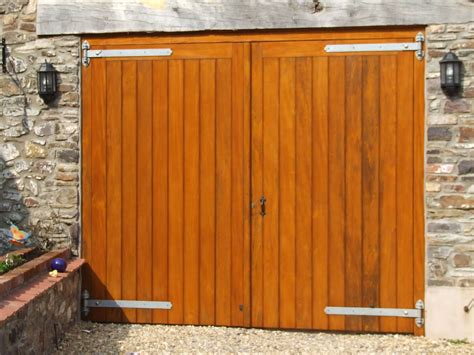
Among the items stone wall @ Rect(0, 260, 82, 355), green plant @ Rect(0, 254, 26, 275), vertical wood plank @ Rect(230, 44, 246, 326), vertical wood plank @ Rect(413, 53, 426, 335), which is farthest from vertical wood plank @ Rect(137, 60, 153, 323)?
vertical wood plank @ Rect(413, 53, 426, 335)

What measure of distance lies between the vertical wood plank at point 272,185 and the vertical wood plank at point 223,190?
0.30 meters

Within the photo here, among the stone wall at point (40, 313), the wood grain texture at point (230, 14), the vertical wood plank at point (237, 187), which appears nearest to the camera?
the stone wall at point (40, 313)

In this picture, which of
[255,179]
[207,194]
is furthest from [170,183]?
[255,179]

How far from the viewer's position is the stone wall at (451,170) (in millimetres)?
4949

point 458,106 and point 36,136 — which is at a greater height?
point 458,106

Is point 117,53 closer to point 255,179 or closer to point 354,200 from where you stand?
point 255,179

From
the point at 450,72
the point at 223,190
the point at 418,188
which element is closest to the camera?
the point at 450,72

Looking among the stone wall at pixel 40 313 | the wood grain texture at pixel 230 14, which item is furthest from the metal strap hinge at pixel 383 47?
the stone wall at pixel 40 313

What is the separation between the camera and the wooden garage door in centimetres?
526

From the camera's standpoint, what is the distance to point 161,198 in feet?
17.5

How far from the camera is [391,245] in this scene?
200 inches

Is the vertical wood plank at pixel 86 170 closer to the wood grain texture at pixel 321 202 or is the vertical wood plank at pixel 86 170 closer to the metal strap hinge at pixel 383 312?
the wood grain texture at pixel 321 202

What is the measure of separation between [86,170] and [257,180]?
1.47m

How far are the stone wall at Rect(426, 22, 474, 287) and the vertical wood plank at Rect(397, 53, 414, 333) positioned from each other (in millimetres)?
142
